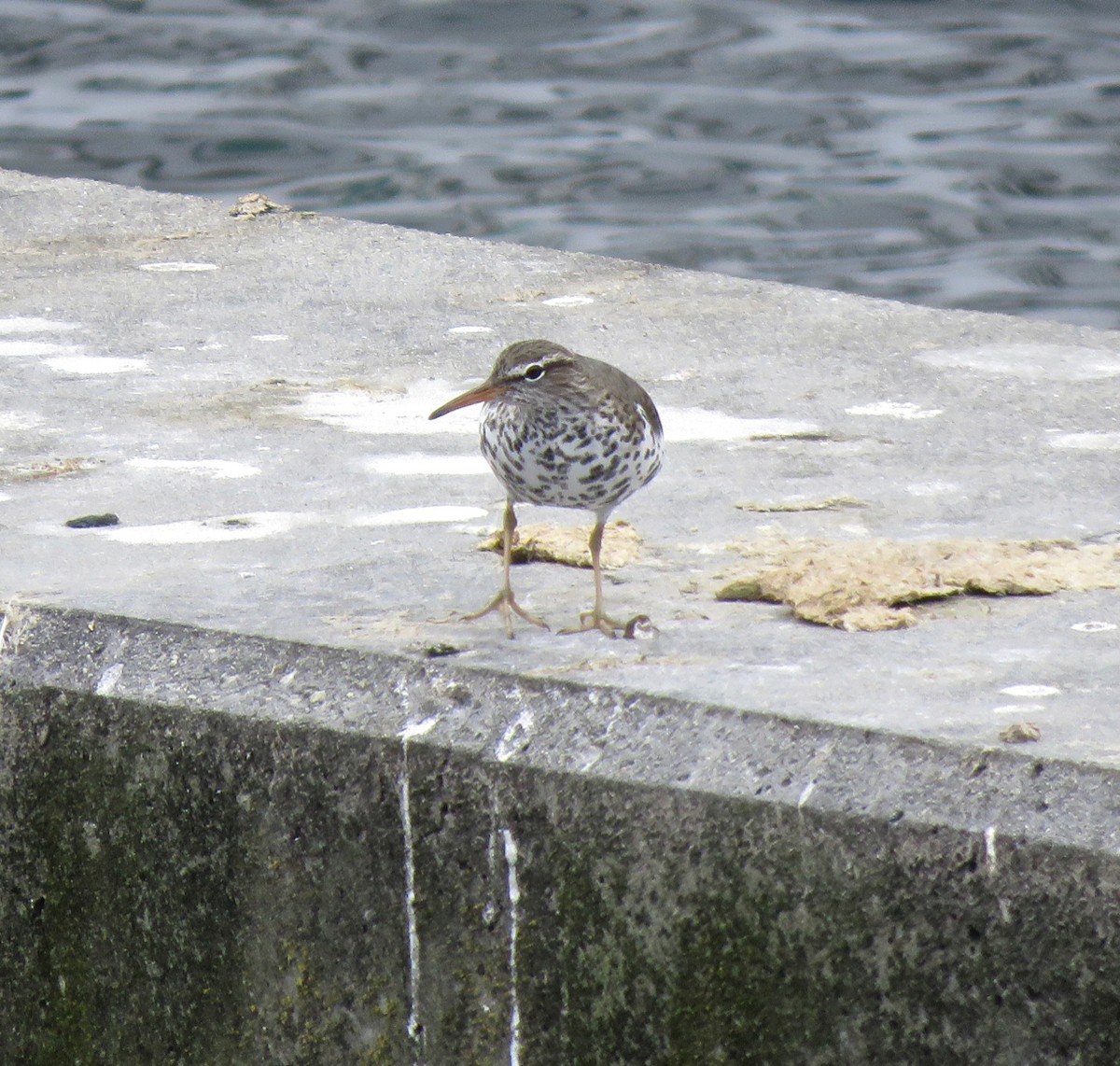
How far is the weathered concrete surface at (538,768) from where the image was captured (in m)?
2.96

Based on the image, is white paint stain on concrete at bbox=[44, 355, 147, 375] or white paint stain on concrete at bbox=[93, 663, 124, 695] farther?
white paint stain on concrete at bbox=[44, 355, 147, 375]

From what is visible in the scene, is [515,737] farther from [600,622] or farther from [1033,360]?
[1033,360]

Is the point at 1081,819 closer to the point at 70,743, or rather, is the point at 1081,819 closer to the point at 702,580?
the point at 702,580

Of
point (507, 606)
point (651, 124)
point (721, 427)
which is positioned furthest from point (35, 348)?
point (651, 124)

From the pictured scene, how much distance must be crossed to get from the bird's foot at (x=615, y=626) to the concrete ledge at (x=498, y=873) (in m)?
0.31

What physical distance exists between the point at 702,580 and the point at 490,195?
902cm

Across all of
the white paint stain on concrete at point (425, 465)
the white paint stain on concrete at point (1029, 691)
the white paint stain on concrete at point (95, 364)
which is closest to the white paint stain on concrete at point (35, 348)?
the white paint stain on concrete at point (95, 364)

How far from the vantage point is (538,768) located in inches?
126

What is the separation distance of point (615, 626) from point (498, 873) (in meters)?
0.57

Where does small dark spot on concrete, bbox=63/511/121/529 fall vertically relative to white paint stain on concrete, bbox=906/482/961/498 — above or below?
above

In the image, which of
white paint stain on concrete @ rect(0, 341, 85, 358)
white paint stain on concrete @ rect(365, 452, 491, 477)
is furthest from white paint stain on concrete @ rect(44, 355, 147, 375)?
white paint stain on concrete @ rect(365, 452, 491, 477)

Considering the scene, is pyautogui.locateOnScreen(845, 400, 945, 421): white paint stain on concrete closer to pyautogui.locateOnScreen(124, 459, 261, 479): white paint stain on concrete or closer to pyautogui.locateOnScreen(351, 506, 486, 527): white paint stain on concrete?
pyautogui.locateOnScreen(351, 506, 486, 527): white paint stain on concrete

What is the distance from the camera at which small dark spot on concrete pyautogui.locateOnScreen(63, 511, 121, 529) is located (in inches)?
168

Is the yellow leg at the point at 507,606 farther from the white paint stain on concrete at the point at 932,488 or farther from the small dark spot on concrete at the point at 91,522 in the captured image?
the white paint stain on concrete at the point at 932,488
